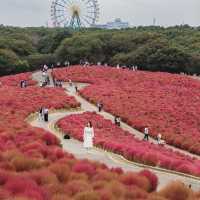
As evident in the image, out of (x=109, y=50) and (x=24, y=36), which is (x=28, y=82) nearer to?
(x=109, y=50)

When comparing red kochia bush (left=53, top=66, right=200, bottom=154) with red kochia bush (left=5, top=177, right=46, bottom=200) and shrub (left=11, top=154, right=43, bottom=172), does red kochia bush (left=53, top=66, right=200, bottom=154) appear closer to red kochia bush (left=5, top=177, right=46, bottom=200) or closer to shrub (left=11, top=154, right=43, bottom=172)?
shrub (left=11, top=154, right=43, bottom=172)

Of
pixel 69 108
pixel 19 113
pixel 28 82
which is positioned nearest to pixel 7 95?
pixel 69 108

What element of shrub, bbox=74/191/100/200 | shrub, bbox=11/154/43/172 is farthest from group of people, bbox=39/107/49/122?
shrub, bbox=74/191/100/200

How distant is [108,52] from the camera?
113 metres

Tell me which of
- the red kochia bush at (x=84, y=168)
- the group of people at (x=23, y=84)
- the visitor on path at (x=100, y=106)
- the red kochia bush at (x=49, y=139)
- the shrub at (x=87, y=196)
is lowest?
the visitor on path at (x=100, y=106)

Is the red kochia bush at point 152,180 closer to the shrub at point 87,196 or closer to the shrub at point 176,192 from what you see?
the shrub at point 176,192

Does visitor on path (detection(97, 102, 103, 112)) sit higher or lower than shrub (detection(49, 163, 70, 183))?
lower

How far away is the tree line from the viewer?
98.7 meters

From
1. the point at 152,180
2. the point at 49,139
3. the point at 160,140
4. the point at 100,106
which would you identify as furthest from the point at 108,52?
the point at 152,180

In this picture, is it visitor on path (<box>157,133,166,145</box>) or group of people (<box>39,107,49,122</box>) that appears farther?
group of people (<box>39,107,49,122</box>)

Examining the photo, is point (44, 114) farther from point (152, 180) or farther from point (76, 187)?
point (76, 187)

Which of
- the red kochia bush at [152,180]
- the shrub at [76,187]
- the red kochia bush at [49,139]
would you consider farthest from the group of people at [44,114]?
the shrub at [76,187]

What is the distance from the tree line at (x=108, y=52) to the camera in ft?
324

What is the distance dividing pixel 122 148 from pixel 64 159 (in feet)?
26.6
